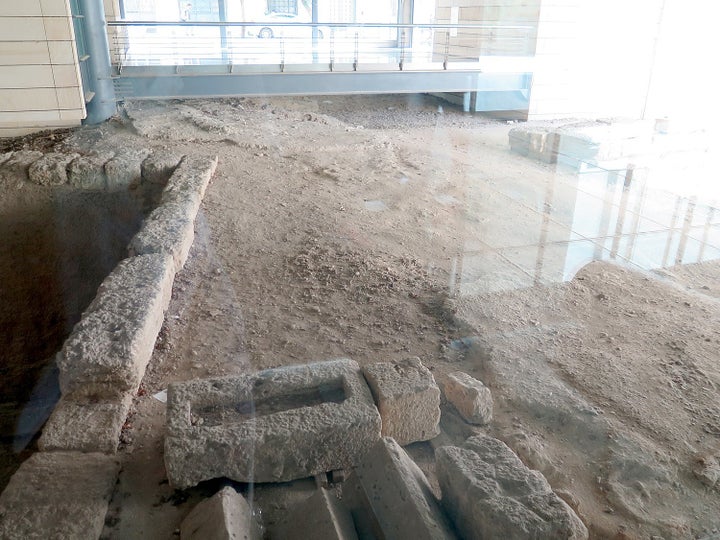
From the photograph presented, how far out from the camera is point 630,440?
2.23m

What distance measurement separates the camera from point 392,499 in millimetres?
1598

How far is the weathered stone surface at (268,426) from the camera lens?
5.88ft

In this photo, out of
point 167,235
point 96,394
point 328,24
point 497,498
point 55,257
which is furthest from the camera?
point 328,24

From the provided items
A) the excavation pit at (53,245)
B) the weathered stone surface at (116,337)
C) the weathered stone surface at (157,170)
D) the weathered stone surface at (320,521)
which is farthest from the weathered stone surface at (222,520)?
the weathered stone surface at (157,170)

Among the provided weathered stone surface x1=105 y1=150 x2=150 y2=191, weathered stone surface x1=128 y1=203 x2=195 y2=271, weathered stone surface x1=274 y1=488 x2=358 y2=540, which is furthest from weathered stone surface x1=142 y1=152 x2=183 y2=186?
weathered stone surface x1=274 y1=488 x2=358 y2=540

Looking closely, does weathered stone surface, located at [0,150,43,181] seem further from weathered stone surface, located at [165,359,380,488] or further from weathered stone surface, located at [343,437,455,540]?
weathered stone surface, located at [343,437,455,540]

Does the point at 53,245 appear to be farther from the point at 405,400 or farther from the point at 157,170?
the point at 405,400

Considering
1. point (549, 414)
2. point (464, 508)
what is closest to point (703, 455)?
point (549, 414)

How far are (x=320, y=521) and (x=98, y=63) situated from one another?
21.4ft

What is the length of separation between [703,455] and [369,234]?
7.86 ft

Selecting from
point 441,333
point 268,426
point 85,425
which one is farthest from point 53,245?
point 268,426

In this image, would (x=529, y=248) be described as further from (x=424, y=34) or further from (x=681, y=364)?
(x=424, y=34)

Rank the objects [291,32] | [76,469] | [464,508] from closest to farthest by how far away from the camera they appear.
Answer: [464,508] → [76,469] → [291,32]

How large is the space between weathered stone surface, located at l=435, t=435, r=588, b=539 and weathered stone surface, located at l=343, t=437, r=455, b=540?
6cm
